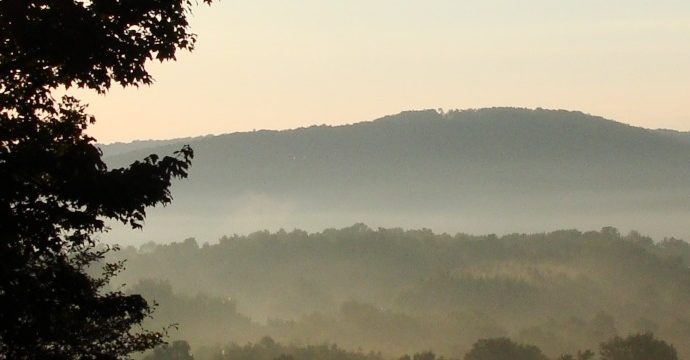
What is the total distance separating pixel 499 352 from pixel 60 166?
8170 centimetres

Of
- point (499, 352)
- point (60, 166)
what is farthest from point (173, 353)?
point (60, 166)

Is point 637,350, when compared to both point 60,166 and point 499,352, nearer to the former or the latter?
point 499,352

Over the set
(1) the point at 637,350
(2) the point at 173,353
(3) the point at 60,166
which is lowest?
(1) the point at 637,350

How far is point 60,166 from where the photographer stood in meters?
14.4

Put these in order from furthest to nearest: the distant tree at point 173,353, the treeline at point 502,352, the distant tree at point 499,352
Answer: the distant tree at point 499,352 → the treeline at point 502,352 → the distant tree at point 173,353

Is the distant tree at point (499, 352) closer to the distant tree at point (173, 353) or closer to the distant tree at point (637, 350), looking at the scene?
the distant tree at point (637, 350)

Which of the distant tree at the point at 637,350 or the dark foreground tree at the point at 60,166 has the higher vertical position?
the dark foreground tree at the point at 60,166

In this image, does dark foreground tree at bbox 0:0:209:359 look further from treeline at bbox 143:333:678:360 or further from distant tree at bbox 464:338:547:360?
distant tree at bbox 464:338:547:360

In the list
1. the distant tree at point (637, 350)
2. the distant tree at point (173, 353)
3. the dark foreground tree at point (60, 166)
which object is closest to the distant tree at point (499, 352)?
the distant tree at point (637, 350)

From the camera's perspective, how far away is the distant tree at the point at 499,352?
3642 inches

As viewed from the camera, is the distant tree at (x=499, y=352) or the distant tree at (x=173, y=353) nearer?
the distant tree at (x=173, y=353)

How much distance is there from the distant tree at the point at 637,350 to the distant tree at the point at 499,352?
23.8ft

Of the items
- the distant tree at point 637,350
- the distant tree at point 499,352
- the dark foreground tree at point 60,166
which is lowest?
the distant tree at point 499,352

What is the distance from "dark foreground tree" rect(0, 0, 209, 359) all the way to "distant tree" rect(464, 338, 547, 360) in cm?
7905
